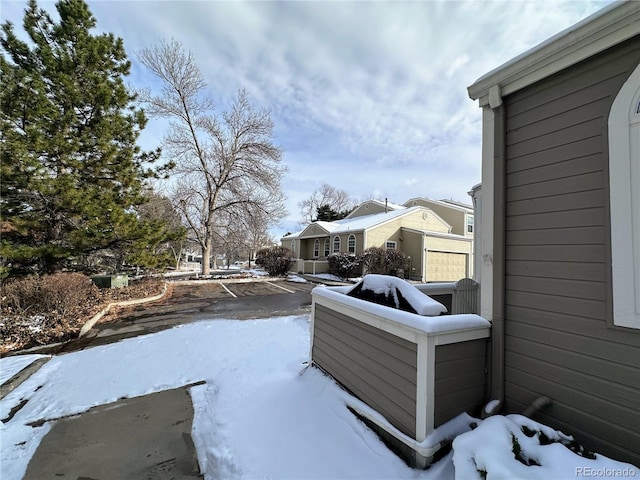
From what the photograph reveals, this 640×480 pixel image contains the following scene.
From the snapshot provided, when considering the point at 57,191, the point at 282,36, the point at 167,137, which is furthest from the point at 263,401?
the point at 167,137

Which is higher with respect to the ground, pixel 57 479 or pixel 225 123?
pixel 225 123

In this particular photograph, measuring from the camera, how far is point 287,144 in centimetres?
2020

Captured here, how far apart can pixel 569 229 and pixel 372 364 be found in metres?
2.07

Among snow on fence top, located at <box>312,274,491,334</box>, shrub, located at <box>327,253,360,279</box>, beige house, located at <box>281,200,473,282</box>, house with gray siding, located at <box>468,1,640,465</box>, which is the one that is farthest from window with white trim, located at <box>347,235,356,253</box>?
house with gray siding, located at <box>468,1,640,465</box>

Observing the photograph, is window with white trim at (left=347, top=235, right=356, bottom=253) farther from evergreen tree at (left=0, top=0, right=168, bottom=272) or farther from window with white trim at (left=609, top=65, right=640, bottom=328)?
window with white trim at (left=609, top=65, right=640, bottom=328)

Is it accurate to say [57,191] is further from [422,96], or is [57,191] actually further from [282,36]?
[422,96]

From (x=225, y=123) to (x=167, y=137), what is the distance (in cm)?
392

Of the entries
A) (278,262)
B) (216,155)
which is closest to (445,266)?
(278,262)

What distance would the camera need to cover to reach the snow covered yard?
1.80m

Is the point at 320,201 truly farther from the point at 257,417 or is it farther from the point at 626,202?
the point at 626,202

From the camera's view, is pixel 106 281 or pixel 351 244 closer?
pixel 106 281

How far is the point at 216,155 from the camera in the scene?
19.4 metres

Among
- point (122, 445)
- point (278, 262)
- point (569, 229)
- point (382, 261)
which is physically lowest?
point (122, 445)

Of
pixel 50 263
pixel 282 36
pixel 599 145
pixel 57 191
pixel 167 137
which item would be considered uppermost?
pixel 167 137
